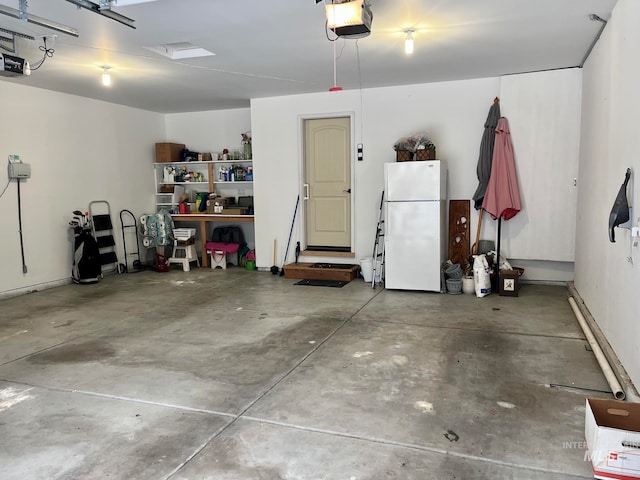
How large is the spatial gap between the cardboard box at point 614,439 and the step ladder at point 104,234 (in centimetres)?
665

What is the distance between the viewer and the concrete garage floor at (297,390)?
226 centimetres

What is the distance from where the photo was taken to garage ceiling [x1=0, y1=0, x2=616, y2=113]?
3605mm

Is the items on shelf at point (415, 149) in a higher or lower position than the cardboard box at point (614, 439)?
higher

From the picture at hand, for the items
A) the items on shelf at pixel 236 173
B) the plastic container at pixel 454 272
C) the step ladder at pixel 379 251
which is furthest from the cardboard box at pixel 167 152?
the plastic container at pixel 454 272

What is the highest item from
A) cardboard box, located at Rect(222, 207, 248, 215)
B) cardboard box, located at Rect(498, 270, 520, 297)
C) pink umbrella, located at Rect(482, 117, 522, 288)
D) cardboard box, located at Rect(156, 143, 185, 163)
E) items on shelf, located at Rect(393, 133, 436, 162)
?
cardboard box, located at Rect(156, 143, 185, 163)

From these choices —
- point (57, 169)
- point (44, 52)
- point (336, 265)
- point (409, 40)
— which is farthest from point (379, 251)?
point (57, 169)

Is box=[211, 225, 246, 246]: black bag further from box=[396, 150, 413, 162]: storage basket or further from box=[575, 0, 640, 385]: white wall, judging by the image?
box=[575, 0, 640, 385]: white wall

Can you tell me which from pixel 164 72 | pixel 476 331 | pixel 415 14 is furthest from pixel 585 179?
pixel 164 72

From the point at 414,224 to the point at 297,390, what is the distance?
3.13 m

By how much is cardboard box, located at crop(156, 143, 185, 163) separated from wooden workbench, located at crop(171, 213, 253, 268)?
1.00 m

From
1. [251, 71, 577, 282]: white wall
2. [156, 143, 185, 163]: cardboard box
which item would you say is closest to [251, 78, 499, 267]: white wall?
[251, 71, 577, 282]: white wall

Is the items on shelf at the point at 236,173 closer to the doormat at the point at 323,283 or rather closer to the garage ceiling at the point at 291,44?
the garage ceiling at the point at 291,44

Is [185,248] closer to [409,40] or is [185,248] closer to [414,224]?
[414,224]

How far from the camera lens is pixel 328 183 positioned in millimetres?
6977
